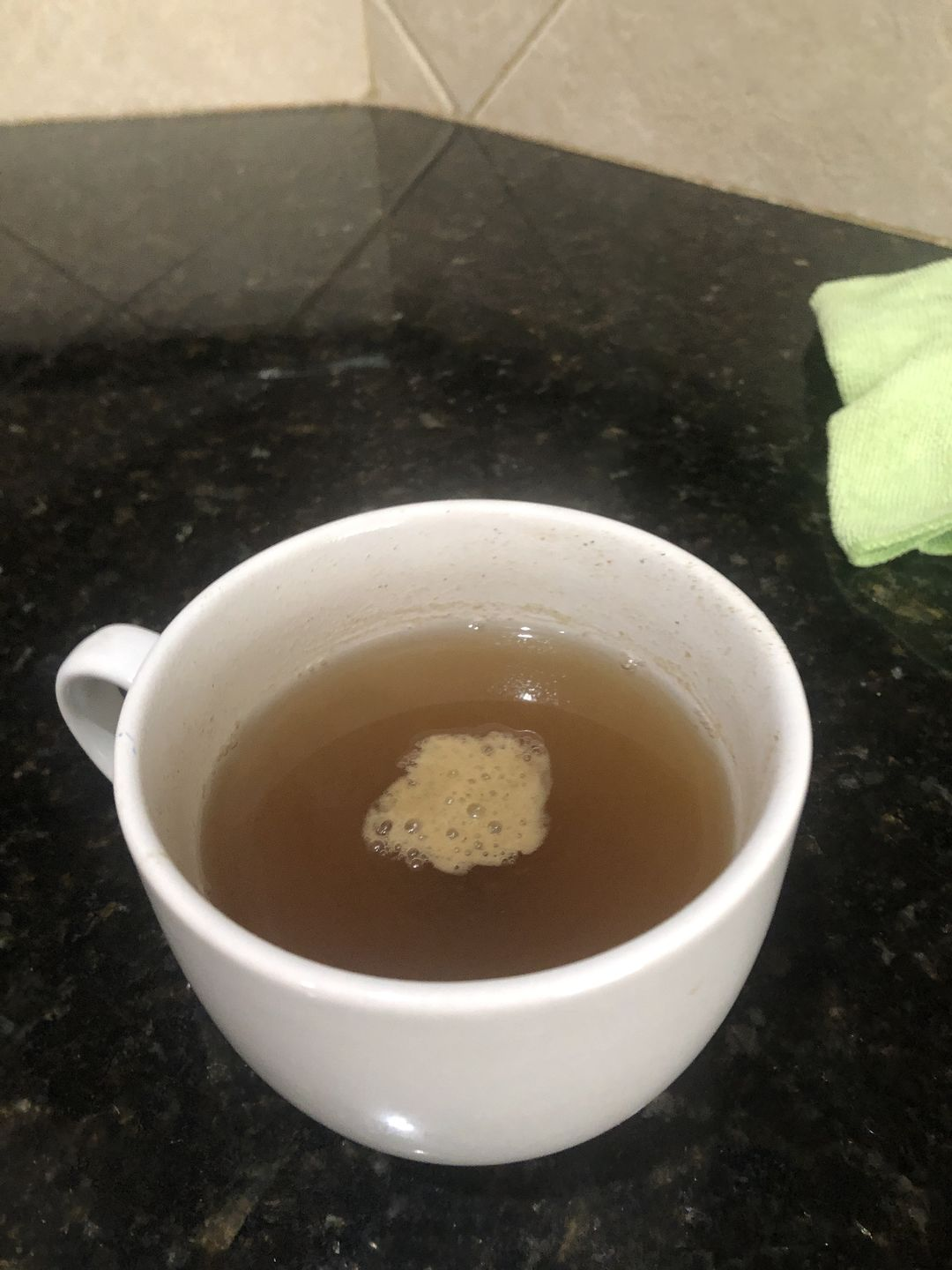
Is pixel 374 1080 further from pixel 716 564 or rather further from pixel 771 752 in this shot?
pixel 716 564

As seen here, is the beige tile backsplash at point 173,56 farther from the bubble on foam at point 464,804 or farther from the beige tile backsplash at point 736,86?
the bubble on foam at point 464,804

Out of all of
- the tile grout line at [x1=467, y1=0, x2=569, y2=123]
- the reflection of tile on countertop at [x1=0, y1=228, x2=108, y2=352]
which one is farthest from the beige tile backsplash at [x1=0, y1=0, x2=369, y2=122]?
the reflection of tile on countertop at [x1=0, y1=228, x2=108, y2=352]

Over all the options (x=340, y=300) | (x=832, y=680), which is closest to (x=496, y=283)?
(x=340, y=300)

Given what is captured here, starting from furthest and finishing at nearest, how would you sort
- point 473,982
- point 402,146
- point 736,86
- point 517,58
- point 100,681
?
1. point 402,146
2. point 517,58
3. point 736,86
4. point 100,681
5. point 473,982

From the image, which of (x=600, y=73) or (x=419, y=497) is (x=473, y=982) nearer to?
(x=419, y=497)

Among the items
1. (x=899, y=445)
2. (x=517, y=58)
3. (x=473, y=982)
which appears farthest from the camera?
(x=517, y=58)

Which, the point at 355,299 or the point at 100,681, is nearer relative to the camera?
the point at 100,681

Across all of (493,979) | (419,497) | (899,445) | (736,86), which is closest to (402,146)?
(736,86)

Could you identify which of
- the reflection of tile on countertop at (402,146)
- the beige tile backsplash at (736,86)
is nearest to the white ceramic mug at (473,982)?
the beige tile backsplash at (736,86)
